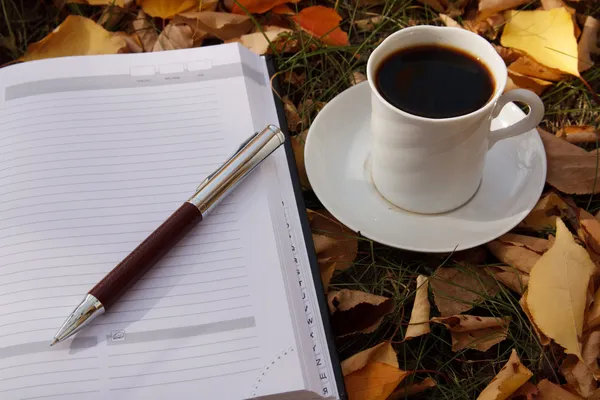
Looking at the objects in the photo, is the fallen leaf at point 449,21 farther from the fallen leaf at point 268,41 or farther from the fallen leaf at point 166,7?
the fallen leaf at point 166,7

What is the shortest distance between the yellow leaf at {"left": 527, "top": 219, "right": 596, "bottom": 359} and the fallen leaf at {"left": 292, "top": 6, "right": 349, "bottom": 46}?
0.46 meters

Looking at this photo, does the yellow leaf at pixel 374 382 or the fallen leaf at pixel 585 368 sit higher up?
the yellow leaf at pixel 374 382

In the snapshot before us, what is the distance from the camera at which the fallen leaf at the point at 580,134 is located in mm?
945

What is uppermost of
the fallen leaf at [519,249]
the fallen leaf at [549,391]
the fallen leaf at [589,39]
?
the fallen leaf at [589,39]

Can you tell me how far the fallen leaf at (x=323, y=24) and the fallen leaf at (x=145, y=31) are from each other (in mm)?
235

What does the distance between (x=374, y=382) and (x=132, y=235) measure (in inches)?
12.5

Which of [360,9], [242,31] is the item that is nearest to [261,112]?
[242,31]

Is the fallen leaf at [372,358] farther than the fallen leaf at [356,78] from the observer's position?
No

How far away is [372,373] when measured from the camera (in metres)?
0.73

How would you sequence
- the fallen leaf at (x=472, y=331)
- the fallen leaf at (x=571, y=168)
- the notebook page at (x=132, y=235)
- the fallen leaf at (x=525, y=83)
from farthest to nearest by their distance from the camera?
the fallen leaf at (x=525, y=83) < the fallen leaf at (x=571, y=168) < the fallen leaf at (x=472, y=331) < the notebook page at (x=132, y=235)

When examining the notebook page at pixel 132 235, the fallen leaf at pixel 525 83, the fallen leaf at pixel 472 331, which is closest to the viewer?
the notebook page at pixel 132 235

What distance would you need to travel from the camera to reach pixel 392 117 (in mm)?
735

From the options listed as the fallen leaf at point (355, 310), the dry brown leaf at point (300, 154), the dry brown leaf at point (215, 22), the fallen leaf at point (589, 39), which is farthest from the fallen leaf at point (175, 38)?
the fallen leaf at point (589, 39)

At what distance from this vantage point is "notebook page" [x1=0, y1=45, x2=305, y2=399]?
0.67m
